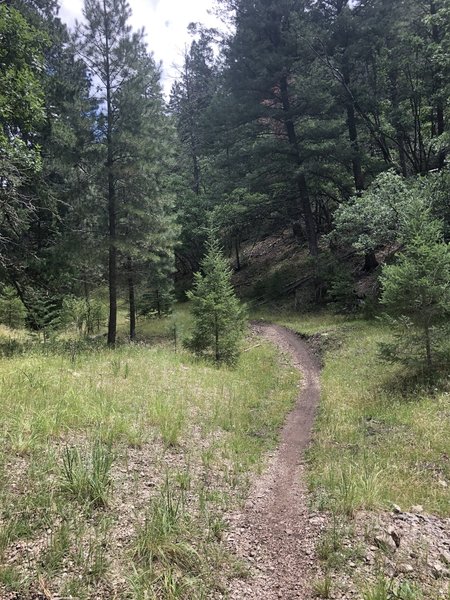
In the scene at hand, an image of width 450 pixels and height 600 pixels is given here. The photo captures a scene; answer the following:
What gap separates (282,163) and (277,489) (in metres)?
20.8

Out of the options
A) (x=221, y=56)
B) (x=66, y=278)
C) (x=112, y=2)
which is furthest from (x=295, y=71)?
(x=66, y=278)

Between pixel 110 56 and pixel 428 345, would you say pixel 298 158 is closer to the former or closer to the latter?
pixel 110 56

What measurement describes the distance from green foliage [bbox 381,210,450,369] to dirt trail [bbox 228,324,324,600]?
14.6 feet

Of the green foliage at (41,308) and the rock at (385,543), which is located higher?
the green foliage at (41,308)

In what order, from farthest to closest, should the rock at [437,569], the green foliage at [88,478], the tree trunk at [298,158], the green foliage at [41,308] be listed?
the tree trunk at [298,158], the green foliage at [41,308], the green foliage at [88,478], the rock at [437,569]

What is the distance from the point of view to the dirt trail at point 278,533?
364cm

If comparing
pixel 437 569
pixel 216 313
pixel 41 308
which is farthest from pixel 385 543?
pixel 41 308

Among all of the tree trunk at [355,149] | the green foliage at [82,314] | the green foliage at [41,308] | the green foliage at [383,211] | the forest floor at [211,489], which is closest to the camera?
the forest floor at [211,489]

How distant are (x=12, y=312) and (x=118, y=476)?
20.2 metres

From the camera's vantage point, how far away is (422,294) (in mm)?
9266

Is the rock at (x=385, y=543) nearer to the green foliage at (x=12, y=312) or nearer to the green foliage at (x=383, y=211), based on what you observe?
the green foliage at (x=383, y=211)

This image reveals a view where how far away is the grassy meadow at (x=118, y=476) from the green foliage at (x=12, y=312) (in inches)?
517

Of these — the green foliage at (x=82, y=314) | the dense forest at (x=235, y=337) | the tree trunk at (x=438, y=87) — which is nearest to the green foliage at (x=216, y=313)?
the dense forest at (x=235, y=337)

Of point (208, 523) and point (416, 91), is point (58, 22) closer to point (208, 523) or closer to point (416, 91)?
point (416, 91)
